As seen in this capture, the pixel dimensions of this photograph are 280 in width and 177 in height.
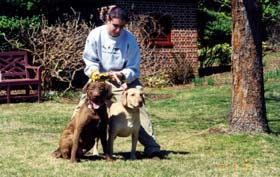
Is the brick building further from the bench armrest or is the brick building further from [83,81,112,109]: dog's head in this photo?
[83,81,112,109]: dog's head

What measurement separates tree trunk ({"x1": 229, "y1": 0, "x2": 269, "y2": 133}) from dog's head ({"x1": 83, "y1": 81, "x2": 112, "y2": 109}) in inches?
114

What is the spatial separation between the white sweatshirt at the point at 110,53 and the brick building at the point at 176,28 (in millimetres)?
15209

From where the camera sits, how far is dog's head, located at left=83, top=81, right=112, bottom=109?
7406 millimetres

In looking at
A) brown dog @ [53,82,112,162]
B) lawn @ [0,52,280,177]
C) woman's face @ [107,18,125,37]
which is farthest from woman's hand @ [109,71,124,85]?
lawn @ [0,52,280,177]

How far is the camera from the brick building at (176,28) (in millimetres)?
23538

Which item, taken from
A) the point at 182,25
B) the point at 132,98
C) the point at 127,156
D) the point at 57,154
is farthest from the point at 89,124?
the point at 182,25

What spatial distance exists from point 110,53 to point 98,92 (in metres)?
0.70

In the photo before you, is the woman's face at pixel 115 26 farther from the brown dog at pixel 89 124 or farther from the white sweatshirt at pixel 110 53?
the brown dog at pixel 89 124

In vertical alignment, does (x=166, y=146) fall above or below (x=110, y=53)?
below

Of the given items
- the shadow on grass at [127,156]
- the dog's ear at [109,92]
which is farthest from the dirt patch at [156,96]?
the dog's ear at [109,92]

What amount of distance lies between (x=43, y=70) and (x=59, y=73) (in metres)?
0.68

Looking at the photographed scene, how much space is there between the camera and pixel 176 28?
78.8 feet

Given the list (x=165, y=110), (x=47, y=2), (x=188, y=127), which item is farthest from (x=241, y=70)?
(x=47, y=2)

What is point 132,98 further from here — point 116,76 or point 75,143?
point 75,143
